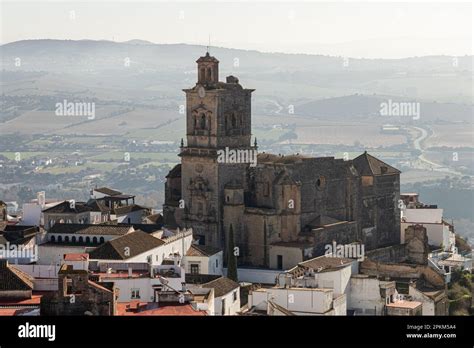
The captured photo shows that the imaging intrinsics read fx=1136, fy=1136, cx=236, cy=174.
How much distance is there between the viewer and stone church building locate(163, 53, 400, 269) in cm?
4872

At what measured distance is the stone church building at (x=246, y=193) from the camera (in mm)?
48719

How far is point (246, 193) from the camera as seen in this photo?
1981 inches

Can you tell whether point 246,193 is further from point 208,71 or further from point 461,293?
point 461,293

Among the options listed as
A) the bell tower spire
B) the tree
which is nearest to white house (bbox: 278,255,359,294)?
the tree

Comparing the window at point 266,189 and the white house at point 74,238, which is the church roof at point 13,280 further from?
the window at point 266,189

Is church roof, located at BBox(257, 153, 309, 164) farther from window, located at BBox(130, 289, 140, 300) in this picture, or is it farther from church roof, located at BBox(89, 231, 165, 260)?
window, located at BBox(130, 289, 140, 300)

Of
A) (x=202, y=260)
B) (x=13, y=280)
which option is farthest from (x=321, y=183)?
(x=13, y=280)

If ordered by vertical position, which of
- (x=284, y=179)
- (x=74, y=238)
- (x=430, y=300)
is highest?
(x=284, y=179)

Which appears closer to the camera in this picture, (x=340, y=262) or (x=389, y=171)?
(x=340, y=262)

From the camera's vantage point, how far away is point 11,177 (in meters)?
149

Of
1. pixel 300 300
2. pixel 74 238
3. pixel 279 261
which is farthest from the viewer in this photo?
pixel 279 261
